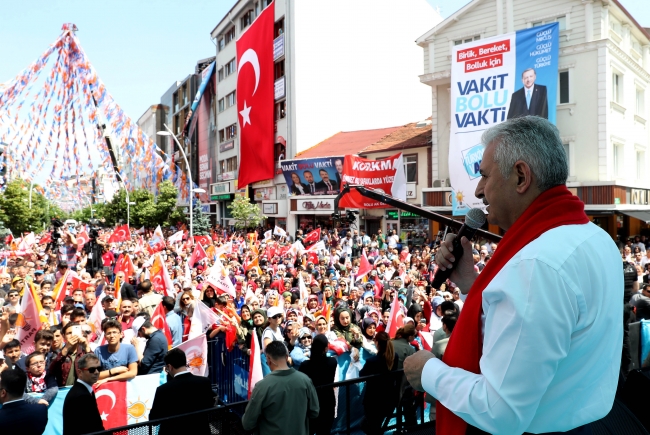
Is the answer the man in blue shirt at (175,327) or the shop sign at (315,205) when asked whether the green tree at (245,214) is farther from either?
the man in blue shirt at (175,327)

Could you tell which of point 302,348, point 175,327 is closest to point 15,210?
point 175,327

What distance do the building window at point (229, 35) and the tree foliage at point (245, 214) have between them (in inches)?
789

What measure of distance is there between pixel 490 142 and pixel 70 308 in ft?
25.1

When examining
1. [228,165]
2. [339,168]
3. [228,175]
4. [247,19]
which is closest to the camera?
[339,168]

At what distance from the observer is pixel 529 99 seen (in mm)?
22875

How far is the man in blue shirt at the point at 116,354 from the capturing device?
6.18 m

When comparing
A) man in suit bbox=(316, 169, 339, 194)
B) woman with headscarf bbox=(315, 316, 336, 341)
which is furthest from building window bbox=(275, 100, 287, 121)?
woman with headscarf bbox=(315, 316, 336, 341)

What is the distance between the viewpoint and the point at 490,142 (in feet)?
5.51

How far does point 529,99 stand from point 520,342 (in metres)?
23.6

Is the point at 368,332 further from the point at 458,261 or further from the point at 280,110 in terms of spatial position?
the point at 280,110

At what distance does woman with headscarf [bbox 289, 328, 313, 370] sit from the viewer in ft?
22.7

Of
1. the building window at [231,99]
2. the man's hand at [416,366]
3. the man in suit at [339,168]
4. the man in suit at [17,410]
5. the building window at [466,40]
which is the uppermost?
the building window at [231,99]

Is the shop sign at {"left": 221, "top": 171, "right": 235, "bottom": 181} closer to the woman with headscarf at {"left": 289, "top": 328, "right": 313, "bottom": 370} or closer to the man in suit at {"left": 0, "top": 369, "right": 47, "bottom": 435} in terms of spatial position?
the woman with headscarf at {"left": 289, "top": 328, "right": 313, "bottom": 370}

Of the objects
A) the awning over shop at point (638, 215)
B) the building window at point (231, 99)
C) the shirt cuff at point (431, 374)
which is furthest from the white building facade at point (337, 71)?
the shirt cuff at point (431, 374)
